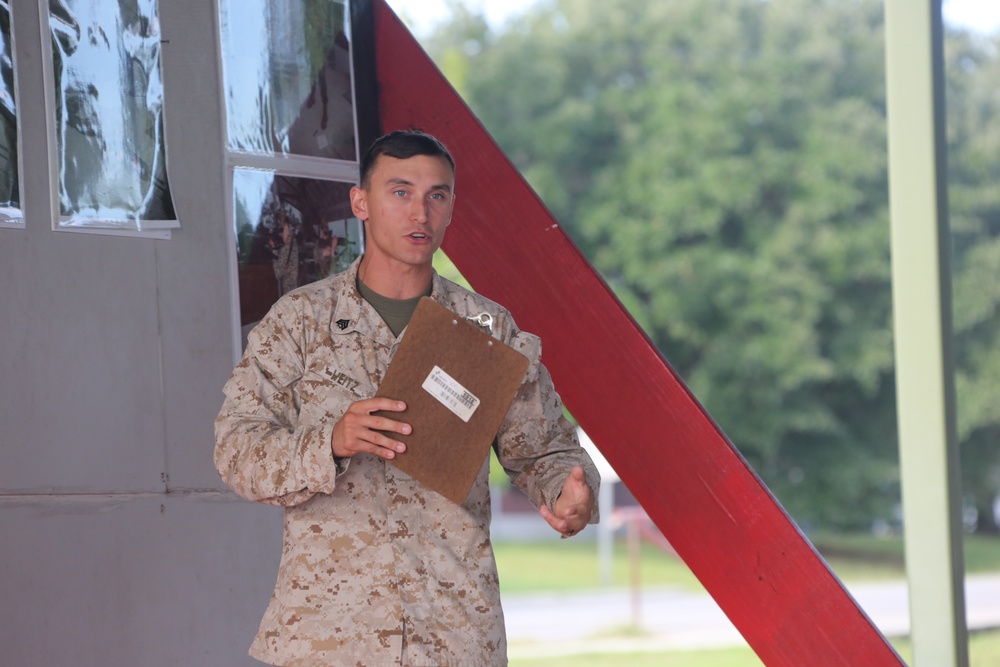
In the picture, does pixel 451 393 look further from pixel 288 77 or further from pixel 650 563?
pixel 650 563

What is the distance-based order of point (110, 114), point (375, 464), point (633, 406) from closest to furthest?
point (375, 464) < point (110, 114) < point (633, 406)

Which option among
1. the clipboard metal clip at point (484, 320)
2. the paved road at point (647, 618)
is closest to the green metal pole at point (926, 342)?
the clipboard metal clip at point (484, 320)

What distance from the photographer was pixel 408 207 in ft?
7.54

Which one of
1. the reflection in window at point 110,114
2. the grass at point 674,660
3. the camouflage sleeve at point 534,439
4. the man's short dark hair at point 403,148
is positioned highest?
the reflection in window at point 110,114

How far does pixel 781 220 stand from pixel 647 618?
6.40 meters

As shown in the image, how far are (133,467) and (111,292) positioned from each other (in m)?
0.39

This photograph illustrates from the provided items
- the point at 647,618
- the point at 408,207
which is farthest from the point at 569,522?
the point at 647,618

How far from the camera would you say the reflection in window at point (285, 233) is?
290cm

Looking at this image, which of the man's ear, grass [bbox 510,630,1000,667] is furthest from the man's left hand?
grass [bbox 510,630,1000,667]

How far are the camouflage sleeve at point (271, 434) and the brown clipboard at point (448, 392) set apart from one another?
14 cm

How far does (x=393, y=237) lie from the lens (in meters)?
2.30

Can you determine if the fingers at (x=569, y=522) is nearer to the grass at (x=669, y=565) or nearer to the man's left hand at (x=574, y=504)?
the man's left hand at (x=574, y=504)

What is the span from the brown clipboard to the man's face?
0.75 feet

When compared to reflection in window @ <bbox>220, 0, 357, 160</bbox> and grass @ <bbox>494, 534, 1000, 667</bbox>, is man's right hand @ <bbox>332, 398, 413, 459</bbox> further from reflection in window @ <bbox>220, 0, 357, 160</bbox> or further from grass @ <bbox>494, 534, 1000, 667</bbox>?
grass @ <bbox>494, 534, 1000, 667</bbox>
